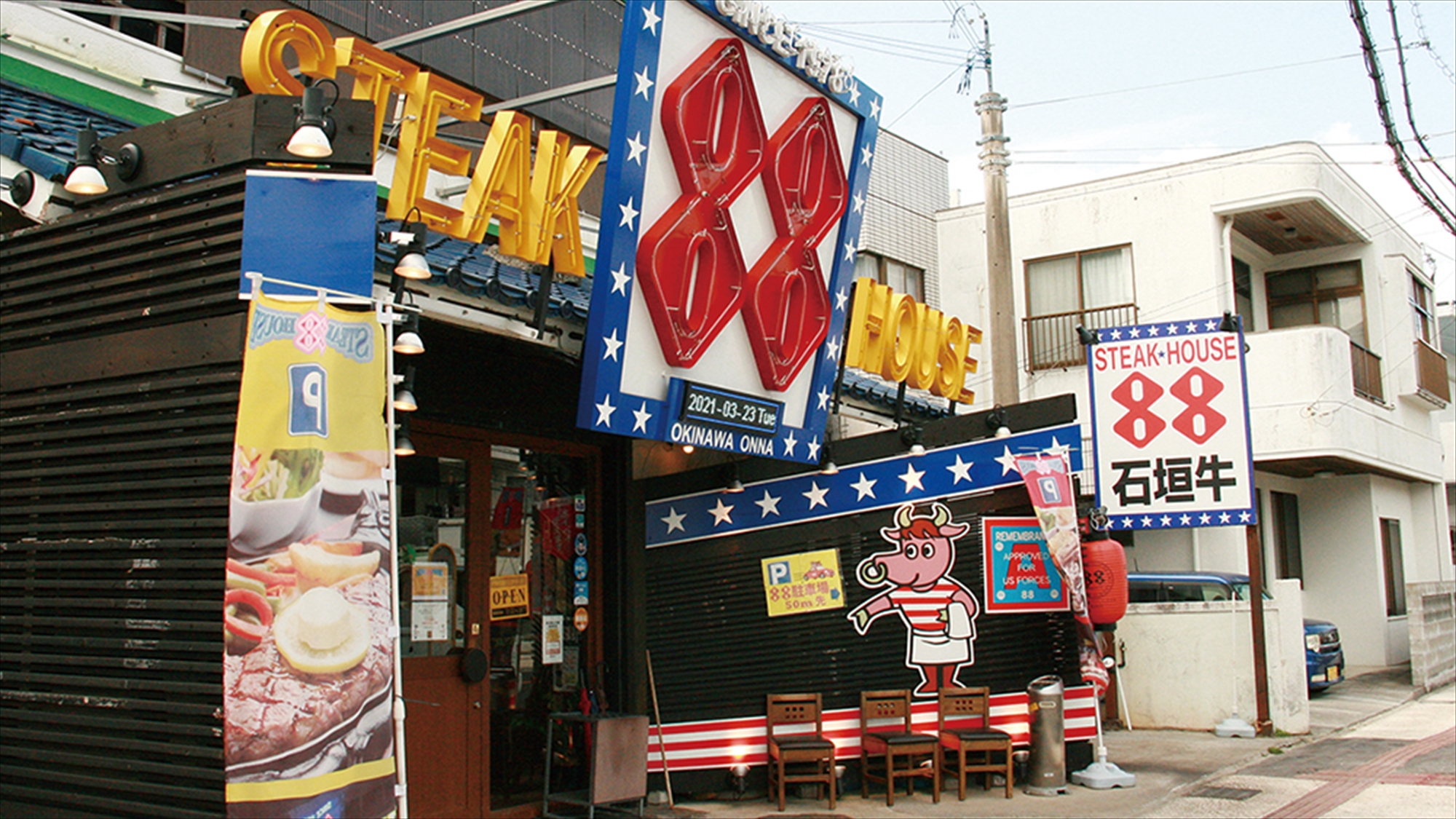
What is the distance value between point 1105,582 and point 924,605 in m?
1.89

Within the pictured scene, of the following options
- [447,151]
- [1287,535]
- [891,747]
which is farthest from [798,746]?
[1287,535]

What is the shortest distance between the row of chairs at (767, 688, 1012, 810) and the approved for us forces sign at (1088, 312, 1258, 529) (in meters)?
3.20

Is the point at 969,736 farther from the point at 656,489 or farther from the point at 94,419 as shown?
the point at 94,419

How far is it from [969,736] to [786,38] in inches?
254

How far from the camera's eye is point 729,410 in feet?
31.0

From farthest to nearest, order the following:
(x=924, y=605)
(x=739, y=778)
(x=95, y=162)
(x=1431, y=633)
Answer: (x=1431, y=633), (x=924, y=605), (x=739, y=778), (x=95, y=162)

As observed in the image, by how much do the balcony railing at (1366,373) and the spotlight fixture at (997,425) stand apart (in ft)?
39.7

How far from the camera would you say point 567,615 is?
34.1 feet

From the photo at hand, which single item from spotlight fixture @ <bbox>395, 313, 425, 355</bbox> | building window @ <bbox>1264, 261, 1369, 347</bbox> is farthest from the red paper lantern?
building window @ <bbox>1264, 261, 1369, 347</bbox>

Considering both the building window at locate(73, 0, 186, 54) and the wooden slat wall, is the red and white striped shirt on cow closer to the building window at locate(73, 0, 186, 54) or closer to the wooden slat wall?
the wooden slat wall

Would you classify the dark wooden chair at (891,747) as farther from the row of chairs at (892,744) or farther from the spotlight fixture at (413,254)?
the spotlight fixture at (413,254)

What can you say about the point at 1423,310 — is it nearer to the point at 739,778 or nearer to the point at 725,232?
the point at 739,778

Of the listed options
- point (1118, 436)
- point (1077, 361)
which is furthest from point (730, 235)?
point (1077, 361)

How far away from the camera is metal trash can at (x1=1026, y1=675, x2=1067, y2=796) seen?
35.9ft
